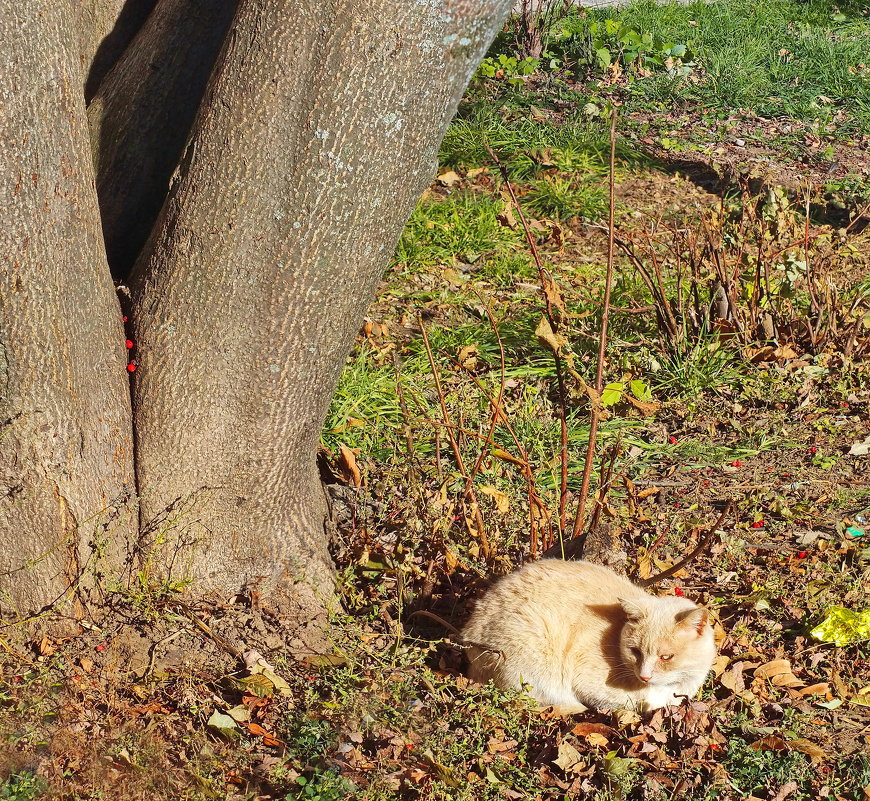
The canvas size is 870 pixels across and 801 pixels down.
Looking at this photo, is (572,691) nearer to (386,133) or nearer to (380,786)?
(380,786)

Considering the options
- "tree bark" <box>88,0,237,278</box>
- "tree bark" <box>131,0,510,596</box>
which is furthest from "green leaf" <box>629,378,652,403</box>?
"tree bark" <box>88,0,237,278</box>

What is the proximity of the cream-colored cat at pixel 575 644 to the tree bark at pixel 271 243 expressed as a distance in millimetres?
925

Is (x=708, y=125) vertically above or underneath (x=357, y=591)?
above

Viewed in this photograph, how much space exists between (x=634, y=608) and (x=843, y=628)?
3.22 feet

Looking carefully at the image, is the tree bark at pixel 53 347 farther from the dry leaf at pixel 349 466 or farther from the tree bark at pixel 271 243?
the dry leaf at pixel 349 466

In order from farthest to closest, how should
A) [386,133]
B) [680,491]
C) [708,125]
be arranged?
[708,125] < [680,491] < [386,133]

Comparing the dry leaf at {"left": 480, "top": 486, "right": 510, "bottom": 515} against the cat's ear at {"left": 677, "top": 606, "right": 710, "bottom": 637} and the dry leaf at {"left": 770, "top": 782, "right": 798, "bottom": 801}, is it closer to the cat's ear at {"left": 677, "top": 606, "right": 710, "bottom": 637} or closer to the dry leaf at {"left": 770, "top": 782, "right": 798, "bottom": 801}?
the cat's ear at {"left": 677, "top": 606, "right": 710, "bottom": 637}

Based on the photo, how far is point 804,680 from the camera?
10.9 feet

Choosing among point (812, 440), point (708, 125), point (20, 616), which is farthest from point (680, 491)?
point (708, 125)

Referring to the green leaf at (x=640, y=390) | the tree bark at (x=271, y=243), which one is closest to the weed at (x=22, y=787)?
the tree bark at (x=271, y=243)

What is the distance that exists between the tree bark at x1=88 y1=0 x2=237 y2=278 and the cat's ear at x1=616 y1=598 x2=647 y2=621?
86.7 inches

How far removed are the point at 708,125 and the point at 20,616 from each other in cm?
682

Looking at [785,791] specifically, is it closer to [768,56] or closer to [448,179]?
[448,179]

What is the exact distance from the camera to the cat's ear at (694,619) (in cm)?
292
